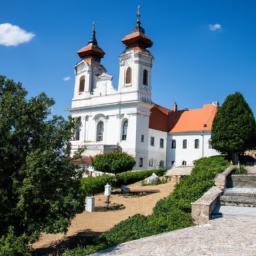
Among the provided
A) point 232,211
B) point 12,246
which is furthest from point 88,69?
point 12,246

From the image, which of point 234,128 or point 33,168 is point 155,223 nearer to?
point 33,168

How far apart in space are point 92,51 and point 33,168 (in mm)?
44609

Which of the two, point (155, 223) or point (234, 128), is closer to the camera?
point (155, 223)

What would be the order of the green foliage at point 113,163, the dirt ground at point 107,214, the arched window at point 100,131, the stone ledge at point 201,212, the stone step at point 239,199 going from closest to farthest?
1. the stone ledge at point 201,212
2. the dirt ground at point 107,214
3. the stone step at point 239,199
4. the green foliage at point 113,163
5. the arched window at point 100,131

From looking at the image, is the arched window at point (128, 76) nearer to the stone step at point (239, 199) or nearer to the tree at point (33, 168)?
the stone step at point (239, 199)

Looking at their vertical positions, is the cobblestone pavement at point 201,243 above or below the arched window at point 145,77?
below

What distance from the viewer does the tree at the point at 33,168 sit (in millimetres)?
12164

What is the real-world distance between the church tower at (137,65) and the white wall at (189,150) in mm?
7172

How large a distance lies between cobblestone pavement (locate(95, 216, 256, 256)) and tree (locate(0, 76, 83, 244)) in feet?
9.32

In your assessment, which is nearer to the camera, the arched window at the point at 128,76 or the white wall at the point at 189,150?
the arched window at the point at 128,76

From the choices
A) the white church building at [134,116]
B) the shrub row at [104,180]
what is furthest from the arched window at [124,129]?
the shrub row at [104,180]

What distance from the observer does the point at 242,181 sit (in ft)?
71.1

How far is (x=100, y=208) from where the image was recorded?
21.8 m

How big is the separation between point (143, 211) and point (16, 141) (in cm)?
854
